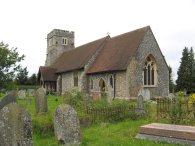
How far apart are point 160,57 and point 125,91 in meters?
4.88

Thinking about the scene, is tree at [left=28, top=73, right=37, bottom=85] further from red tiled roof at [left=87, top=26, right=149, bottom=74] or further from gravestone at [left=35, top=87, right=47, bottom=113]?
gravestone at [left=35, top=87, right=47, bottom=113]

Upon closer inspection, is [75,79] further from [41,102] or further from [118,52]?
[41,102]

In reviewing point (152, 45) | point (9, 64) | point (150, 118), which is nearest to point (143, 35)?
point (152, 45)

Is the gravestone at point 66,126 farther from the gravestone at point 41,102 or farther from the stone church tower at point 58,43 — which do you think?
the stone church tower at point 58,43

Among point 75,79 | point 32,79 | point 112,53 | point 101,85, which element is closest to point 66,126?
point 101,85

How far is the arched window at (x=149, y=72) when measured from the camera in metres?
25.9

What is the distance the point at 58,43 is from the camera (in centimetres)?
4641

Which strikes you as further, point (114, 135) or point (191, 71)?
point (191, 71)

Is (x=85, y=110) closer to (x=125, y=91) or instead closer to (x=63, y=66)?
(x=125, y=91)

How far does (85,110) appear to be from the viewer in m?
12.5

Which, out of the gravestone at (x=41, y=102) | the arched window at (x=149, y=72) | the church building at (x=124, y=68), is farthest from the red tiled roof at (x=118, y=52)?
the gravestone at (x=41, y=102)

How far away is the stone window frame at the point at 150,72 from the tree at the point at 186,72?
62.0ft

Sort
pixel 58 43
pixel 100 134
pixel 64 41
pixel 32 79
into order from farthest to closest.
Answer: pixel 32 79
pixel 64 41
pixel 58 43
pixel 100 134

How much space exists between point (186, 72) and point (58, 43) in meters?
20.0
